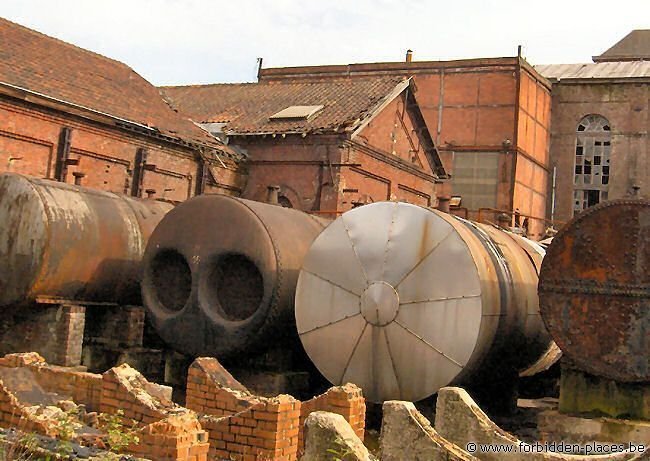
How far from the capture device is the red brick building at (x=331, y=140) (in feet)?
67.3

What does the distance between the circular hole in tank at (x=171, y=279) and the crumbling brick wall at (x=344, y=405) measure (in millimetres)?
3423

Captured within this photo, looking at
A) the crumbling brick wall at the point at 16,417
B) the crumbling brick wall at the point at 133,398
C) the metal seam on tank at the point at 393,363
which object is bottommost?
the crumbling brick wall at the point at 16,417

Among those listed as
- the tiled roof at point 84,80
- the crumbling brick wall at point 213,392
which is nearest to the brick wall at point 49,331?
the crumbling brick wall at point 213,392

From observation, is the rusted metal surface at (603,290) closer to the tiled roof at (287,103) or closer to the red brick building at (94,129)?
the red brick building at (94,129)

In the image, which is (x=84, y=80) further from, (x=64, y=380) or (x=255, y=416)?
(x=255, y=416)

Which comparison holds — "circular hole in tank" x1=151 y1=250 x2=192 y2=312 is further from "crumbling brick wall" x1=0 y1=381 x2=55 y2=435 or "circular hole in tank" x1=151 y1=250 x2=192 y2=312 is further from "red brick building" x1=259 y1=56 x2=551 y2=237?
"red brick building" x1=259 y1=56 x2=551 y2=237

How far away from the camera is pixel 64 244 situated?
11.1 m

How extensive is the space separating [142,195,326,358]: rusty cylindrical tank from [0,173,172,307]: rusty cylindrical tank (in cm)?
121

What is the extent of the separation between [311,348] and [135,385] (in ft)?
8.42

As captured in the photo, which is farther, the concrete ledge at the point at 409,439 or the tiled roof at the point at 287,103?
the tiled roof at the point at 287,103

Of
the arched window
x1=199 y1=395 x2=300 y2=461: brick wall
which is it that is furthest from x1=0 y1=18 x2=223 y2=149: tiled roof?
the arched window

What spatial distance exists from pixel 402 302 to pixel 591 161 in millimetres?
30343

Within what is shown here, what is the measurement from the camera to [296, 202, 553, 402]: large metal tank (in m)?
8.62

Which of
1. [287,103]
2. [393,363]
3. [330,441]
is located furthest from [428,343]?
[287,103]
